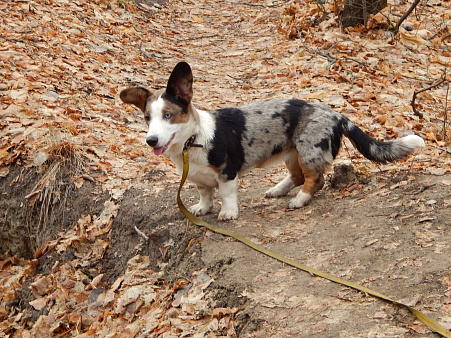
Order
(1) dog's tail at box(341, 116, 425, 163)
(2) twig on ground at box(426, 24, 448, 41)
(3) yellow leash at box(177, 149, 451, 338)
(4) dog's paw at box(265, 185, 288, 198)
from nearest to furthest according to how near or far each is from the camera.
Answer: (3) yellow leash at box(177, 149, 451, 338) < (1) dog's tail at box(341, 116, 425, 163) < (4) dog's paw at box(265, 185, 288, 198) < (2) twig on ground at box(426, 24, 448, 41)

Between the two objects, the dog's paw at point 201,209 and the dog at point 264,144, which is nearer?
the dog at point 264,144

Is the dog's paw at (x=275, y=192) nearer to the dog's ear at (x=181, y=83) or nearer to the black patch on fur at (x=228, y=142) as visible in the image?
the black patch on fur at (x=228, y=142)

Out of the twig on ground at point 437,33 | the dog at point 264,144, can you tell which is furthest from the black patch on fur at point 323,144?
the twig on ground at point 437,33

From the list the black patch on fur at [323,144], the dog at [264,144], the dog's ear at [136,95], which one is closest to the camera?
the dog's ear at [136,95]

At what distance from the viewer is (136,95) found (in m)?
3.91

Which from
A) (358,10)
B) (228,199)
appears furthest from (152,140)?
(358,10)

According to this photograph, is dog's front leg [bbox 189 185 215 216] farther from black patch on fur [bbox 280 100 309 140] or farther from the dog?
black patch on fur [bbox 280 100 309 140]

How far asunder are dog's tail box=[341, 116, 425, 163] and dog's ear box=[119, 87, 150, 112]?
1919 millimetres

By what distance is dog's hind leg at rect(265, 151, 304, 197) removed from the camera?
471 centimetres

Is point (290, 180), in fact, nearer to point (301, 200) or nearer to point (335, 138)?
point (301, 200)

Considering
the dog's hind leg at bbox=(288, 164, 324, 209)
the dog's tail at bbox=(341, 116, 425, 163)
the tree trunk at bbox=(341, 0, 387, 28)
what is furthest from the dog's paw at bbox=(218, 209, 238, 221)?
the tree trunk at bbox=(341, 0, 387, 28)

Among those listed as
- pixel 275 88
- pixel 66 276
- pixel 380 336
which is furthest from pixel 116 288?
pixel 275 88

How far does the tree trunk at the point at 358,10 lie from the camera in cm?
867

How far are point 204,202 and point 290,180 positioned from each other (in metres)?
0.95
